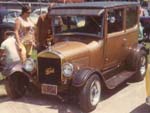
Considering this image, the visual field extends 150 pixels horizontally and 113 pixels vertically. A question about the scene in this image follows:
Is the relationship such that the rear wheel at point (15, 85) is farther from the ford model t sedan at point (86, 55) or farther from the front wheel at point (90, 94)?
the front wheel at point (90, 94)

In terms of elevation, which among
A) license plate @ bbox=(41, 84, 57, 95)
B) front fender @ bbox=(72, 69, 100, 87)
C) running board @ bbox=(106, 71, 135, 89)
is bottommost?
running board @ bbox=(106, 71, 135, 89)

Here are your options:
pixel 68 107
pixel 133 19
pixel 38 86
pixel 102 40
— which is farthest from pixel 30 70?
pixel 133 19

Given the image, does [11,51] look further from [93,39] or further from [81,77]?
[81,77]

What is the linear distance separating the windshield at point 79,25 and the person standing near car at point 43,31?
576 mm

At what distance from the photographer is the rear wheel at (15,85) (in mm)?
7918

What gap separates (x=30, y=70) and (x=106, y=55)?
1.68 metres

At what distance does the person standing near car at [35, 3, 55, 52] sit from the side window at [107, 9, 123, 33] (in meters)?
1.51

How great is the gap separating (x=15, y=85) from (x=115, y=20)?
100.0 inches

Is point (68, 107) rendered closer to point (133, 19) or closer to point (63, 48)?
point (63, 48)

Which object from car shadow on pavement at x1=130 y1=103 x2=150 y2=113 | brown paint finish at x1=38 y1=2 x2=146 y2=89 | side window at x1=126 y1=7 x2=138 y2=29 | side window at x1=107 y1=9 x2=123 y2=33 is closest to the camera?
car shadow on pavement at x1=130 y1=103 x2=150 y2=113

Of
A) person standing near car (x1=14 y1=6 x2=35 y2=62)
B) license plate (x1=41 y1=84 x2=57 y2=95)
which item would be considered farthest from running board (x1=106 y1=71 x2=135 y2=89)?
person standing near car (x1=14 y1=6 x2=35 y2=62)

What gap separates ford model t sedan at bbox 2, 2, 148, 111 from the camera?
7.20m

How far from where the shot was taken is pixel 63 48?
7.59 m

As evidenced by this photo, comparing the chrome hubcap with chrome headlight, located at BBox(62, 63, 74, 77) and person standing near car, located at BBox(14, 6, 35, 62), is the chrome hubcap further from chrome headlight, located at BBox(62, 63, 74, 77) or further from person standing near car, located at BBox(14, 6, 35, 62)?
person standing near car, located at BBox(14, 6, 35, 62)
